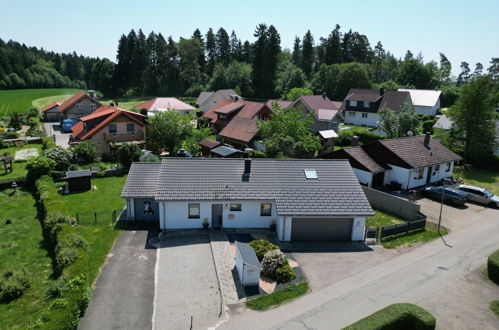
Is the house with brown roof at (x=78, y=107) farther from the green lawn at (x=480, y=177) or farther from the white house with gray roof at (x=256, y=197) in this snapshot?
the green lawn at (x=480, y=177)

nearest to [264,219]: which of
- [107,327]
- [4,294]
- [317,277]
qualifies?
[317,277]

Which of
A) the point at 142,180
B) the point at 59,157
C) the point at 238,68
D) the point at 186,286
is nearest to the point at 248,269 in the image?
the point at 186,286

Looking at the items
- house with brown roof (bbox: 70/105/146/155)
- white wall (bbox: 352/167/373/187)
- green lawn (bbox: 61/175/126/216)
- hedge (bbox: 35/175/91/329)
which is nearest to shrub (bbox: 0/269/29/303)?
hedge (bbox: 35/175/91/329)

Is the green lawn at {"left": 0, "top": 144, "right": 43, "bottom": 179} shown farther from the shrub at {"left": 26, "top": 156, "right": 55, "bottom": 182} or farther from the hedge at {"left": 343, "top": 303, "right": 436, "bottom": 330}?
the hedge at {"left": 343, "top": 303, "right": 436, "bottom": 330}

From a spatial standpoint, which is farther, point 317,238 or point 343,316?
point 317,238

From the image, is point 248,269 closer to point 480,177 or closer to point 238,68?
point 480,177

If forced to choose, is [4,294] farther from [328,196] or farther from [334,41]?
[334,41]

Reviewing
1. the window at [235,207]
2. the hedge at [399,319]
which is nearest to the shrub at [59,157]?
the window at [235,207]
